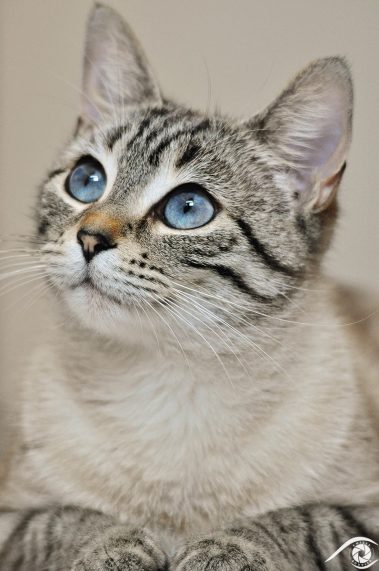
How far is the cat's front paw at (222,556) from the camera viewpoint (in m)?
1.03

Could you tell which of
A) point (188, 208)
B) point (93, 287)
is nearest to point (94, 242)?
point (93, 287)

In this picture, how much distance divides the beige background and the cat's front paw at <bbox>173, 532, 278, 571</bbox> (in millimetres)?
563

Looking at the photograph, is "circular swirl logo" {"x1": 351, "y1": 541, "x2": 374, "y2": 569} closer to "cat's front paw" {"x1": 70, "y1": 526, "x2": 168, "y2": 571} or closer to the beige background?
"cat's front paw" {"x1": 70, "y1": 526, "x2": 168, "y2": 571}

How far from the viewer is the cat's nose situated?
106 cm

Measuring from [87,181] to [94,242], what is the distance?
231mm

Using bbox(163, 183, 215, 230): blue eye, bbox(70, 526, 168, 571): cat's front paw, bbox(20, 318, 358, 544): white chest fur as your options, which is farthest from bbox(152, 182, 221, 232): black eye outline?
bbox(70, 526, 168, 571): cat's front paw

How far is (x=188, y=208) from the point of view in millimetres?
1150

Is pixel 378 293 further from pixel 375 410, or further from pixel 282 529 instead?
pixel 282 529

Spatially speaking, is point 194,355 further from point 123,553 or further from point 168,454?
point 123,553

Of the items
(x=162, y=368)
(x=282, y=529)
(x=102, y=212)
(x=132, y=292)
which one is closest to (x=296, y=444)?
(x=282, y=529)

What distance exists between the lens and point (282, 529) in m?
1.14

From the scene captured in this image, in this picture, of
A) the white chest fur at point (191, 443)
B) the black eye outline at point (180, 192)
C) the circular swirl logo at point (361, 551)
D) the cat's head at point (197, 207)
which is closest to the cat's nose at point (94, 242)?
the cat's head at point (197, 207)

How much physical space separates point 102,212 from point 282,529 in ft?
1.90

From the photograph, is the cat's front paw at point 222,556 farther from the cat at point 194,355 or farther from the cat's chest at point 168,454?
the cat's chest at point 168,454
